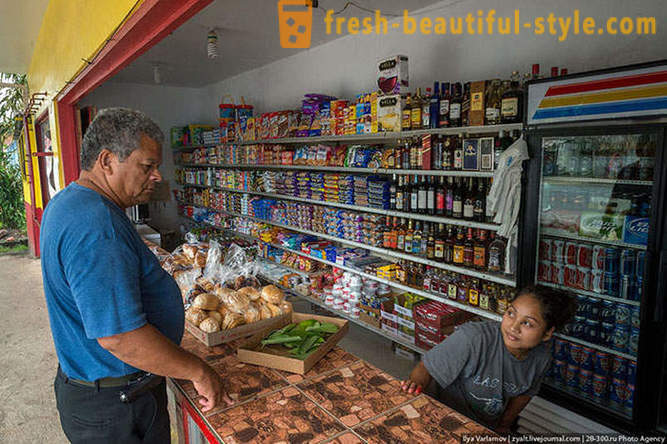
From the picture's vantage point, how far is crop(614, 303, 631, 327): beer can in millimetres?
3031

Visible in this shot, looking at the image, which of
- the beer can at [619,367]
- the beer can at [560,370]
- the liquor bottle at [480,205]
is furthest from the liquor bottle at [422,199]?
the beer can at [619,367]

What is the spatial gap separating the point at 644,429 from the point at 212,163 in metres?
7.10

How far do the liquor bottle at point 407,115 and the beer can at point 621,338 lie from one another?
2359mm

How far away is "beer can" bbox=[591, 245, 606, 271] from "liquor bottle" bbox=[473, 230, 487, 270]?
2.58 ft

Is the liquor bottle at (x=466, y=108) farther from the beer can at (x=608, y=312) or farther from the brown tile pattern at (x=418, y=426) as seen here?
the brown tile pattern at (x=418, y=426)

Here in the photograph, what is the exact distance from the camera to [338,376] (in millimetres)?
1892

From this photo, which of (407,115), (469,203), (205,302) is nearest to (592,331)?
(469,203)

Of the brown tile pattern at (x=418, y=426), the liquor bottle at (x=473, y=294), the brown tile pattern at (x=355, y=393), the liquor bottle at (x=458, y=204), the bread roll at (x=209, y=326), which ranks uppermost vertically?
the liquor bottle at (x=458, y=204)

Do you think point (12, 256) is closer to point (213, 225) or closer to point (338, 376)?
point (213, 225)

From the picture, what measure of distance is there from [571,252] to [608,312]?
487mm

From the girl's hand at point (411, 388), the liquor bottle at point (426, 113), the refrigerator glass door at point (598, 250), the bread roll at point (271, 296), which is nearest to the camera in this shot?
the girl's hand at point (411, 388)

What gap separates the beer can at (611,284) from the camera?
298 centimetres

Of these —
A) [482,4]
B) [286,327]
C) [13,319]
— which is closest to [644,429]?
[286,327]

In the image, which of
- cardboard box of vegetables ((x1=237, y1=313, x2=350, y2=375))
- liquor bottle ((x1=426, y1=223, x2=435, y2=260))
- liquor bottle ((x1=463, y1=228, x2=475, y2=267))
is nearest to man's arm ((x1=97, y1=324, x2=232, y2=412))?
cardboard box of vegetables ((x1=237, y1=313, x2=350, y2=375))
